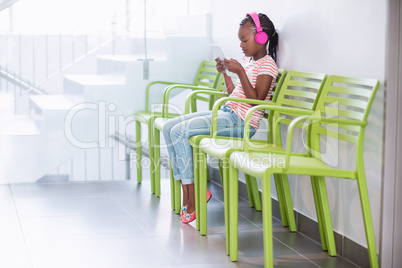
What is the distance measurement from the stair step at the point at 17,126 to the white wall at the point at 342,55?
1801 mm

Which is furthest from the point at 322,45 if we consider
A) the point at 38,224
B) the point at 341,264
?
the point at 38,224

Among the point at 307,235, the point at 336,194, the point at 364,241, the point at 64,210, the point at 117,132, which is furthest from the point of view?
the point at 117,132

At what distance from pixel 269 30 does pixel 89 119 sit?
1.61m

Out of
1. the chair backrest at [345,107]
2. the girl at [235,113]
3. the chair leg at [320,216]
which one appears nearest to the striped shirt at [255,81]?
the girl at [235,113]

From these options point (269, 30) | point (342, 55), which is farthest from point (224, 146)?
point (269, 30)

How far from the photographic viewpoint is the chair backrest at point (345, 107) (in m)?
2.59

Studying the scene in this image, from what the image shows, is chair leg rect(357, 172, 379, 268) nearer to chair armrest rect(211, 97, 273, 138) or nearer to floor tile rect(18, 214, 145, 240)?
chair armrest rect(211, 97, 273, 138)

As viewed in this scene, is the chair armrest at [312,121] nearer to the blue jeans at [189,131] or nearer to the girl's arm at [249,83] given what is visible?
the girl's arm at [249,83]

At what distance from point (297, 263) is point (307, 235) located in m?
0.46

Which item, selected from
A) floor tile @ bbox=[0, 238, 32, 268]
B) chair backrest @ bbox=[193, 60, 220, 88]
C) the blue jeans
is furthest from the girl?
floor tile @ bbox=[0, 238, 32, 268]

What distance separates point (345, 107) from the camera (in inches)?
112

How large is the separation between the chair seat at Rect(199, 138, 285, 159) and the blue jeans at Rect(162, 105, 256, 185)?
5.3 inches

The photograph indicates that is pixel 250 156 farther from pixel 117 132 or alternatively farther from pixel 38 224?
pixel 117 132

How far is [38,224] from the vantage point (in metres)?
3.39
